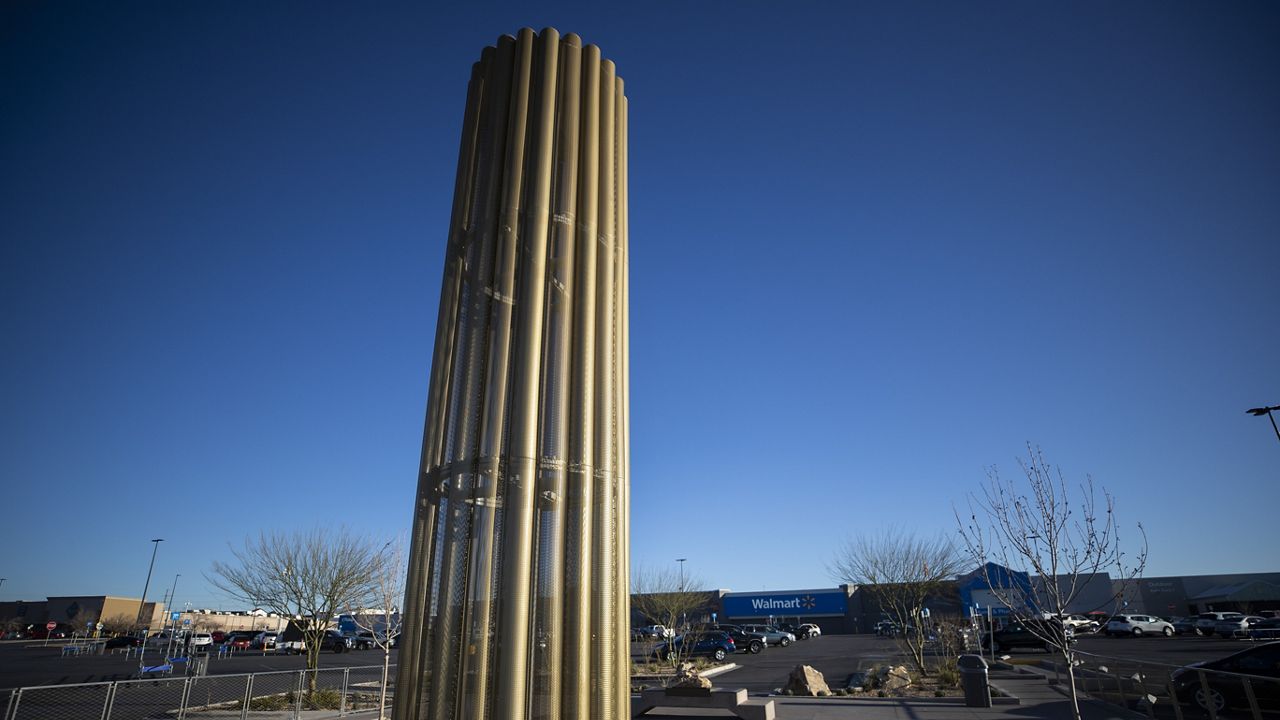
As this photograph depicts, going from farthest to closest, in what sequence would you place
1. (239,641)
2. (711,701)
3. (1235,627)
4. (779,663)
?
(239,641)
(1235,627)
(779,663)
(711,701)

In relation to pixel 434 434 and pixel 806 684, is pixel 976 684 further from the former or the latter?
pixel 434 434

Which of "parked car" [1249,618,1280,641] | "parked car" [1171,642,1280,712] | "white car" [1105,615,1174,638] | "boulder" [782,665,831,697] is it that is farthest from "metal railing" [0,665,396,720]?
"white car" [1105,615,1174,638]

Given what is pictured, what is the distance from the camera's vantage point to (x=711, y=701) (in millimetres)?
13109

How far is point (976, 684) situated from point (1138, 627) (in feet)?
113

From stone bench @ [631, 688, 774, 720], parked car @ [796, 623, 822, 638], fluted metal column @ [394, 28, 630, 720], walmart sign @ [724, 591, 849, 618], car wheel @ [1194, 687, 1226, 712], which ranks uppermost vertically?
fluted metal column @ [394, 28, 630, 720]

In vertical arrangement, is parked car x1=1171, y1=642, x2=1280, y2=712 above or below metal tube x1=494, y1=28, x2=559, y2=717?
below

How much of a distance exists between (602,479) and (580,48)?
5.41 metres

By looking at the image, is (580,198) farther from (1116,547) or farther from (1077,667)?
(1077,667)

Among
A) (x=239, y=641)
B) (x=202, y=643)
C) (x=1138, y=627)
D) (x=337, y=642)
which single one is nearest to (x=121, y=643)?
(x=239, y=641)

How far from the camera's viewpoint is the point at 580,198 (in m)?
7.76

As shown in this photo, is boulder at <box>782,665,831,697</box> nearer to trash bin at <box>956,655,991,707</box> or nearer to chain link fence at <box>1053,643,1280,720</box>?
trash bin at <box>956,655,991,707</box>

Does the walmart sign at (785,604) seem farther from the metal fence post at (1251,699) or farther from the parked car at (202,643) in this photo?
the metal fence post at (1251,699)

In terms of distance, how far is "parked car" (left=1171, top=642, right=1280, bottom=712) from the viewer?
9.05 metres

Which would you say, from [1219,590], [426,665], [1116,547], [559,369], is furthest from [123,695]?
[1219,590]
